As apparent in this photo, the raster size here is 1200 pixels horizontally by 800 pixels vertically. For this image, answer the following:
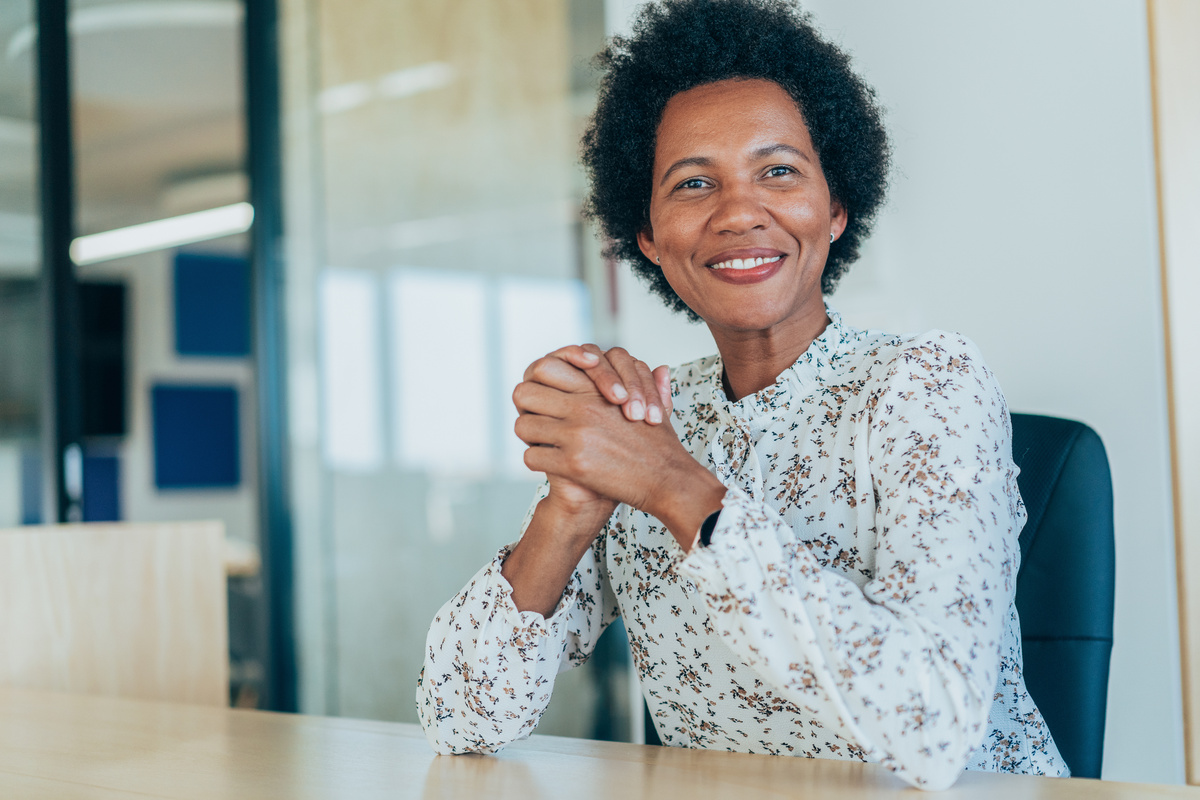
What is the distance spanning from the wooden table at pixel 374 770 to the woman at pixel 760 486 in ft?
0.17

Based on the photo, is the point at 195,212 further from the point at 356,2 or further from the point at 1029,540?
the point at 1029,540

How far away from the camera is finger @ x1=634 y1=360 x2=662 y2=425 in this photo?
1.03 m

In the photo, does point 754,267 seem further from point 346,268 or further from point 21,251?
point 21,251

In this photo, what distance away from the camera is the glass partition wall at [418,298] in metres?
3.13

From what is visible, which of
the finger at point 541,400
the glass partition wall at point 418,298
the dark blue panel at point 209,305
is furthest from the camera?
the dark blue panel at point 209,305

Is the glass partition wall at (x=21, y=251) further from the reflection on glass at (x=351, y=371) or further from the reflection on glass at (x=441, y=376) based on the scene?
the reflection on glass at (x=441, y=376)

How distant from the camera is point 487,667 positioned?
1.11m

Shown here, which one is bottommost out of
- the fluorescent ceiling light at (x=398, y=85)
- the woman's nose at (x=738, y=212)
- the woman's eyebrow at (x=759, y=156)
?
the woman's nose at (x=738, y=212)

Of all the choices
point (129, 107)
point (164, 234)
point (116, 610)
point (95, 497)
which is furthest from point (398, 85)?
point (116, 610)

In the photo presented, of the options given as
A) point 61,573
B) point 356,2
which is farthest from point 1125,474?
point 356,2

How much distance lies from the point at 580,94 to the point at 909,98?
152 cm

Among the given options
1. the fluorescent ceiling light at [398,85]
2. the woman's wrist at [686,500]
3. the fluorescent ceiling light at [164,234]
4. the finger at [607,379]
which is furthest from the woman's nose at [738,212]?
the fluorescent ceiling light at [164,234]

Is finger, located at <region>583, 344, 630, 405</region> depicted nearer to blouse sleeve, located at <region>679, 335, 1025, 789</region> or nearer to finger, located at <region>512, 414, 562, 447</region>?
finger, located at <region>512, 414, 562, 447</region>

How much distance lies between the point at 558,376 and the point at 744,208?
337 millimetres
